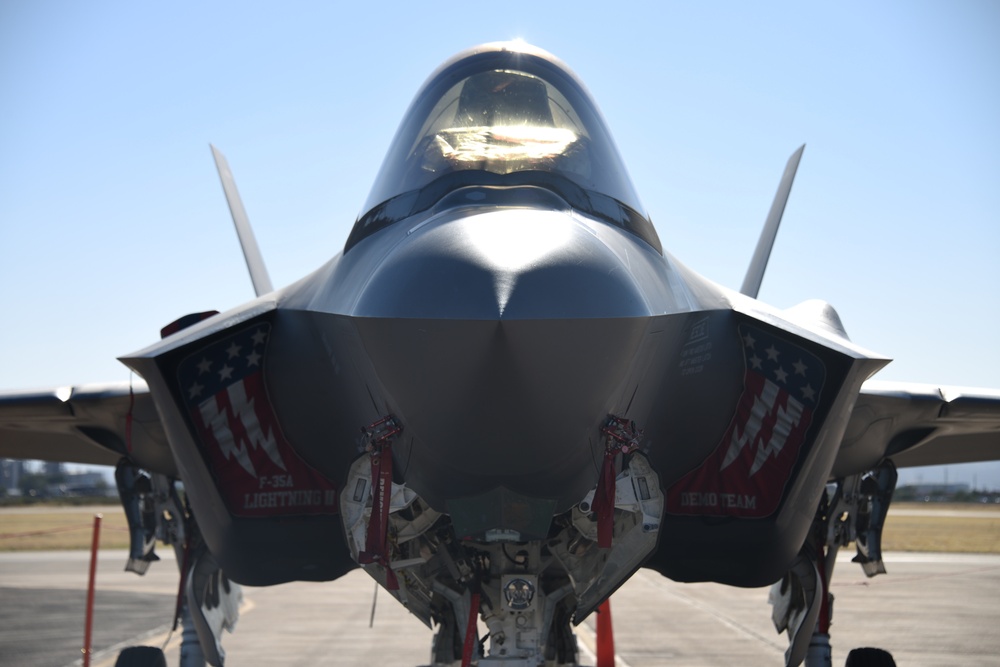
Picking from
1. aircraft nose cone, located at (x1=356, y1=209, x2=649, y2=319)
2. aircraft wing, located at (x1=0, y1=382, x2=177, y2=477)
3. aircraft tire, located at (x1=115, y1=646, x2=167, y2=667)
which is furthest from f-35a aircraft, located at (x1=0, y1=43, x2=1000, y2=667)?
aircraft tire, located at (x1=115, y1=646, x2=167, y2=667)

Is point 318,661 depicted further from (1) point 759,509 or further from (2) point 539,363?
(2) point 539,363

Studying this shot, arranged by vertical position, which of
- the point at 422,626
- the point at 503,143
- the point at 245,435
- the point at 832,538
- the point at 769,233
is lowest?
the point at 422,626

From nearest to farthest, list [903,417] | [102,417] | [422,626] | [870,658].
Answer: [903,417] → [102,417] → [870,658] → [422,626]

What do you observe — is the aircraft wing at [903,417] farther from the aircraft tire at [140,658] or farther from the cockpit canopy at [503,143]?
the aircraft tire at [140,658]

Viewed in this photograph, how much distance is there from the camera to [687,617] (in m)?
14.7

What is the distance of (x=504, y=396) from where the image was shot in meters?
2.96

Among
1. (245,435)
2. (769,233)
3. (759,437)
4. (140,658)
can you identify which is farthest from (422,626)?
(759,437)

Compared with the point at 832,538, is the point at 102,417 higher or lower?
higher

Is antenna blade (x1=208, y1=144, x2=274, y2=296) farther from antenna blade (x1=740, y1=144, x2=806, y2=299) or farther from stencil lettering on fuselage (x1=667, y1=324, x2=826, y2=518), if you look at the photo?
stencil lettering on fuselage (x1=667, y1=324, x2=826, y2=518)

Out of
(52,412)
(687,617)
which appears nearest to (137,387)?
(52,412)

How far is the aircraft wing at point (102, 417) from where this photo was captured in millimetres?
6035

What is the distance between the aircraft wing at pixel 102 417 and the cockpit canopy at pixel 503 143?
2.23m

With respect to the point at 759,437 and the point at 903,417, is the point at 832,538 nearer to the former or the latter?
the point at 903,417

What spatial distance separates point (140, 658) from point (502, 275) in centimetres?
543
